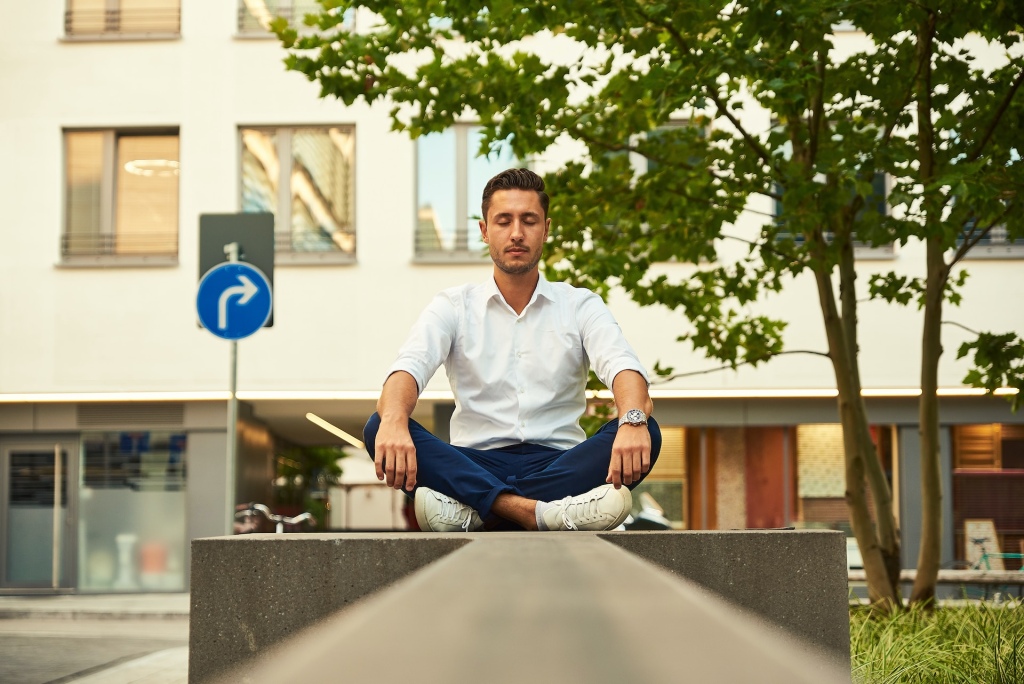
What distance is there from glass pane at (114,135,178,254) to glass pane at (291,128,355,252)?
76.4 inches

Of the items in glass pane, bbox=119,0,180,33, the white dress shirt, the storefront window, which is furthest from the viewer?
glass pane, bbox=119,0,180,33

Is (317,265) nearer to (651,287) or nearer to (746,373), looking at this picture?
(746,373)

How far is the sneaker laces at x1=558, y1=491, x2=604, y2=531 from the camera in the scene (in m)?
3.57

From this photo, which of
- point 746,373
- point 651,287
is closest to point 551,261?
point 651,287

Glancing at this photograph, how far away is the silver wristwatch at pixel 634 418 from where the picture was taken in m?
3.65

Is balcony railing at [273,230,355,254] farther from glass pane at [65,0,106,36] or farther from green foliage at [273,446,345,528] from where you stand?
green foliage at [273,446,345,528]

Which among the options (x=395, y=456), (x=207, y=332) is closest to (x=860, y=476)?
(x=395, y=456)

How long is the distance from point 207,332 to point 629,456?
53.4ft

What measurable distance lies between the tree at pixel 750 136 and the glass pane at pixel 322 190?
10.1 metres

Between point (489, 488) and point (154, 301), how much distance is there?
16381 millimetres

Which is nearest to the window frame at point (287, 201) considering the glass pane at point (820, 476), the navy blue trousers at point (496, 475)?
the glass pane at point (820, 476)

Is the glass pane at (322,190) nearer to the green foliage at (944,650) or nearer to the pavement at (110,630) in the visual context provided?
the pavement at (110,630)

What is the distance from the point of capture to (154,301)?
63.0ft

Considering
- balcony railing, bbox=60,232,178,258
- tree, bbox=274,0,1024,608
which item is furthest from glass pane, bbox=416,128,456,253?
tree, bbox=274,0,1024,608
